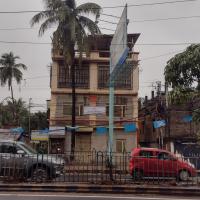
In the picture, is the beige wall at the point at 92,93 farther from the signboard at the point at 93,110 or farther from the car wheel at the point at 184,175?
the car wheel at the point at 184,175

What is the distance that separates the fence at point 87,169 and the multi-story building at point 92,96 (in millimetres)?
25385

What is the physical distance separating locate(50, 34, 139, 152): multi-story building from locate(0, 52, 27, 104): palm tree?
15.1m

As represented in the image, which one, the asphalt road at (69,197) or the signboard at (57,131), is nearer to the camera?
the asphalt road at (69,197)

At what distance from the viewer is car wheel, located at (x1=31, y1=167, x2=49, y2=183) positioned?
16.2 meters

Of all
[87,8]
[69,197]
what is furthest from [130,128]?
[69,197]

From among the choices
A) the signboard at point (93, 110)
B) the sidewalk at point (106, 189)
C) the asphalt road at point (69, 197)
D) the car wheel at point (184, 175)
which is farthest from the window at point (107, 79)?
the asphalt road at point (69, 197)

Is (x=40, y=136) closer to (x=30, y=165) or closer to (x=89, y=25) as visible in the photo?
(x=89, y=25)

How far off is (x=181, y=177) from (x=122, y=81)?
87.4 feet

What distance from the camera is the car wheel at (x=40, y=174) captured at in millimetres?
16219

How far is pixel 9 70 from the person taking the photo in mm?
57719

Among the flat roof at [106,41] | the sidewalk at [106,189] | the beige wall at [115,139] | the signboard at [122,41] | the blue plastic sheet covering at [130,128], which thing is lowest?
the sidewalk at [106,189]

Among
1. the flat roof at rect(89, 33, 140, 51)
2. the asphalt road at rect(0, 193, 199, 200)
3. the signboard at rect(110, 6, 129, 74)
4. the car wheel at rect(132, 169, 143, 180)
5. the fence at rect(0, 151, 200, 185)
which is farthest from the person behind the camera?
the flat roof at rect(89, 33, 140, 51)

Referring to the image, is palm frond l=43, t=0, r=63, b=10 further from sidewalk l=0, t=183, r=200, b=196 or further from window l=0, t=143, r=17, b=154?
sidewalk l=0, t=183, r=200, b=196

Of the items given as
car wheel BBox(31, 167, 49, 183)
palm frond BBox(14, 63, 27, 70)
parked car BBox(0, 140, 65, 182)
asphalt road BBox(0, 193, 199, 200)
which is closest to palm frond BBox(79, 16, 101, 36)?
parked car BBox(0, 140, 65, 182)
